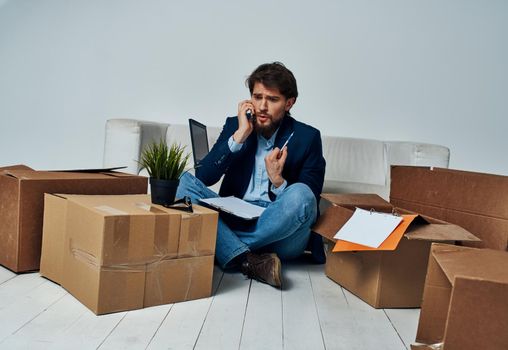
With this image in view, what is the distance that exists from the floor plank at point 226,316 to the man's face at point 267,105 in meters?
0.63

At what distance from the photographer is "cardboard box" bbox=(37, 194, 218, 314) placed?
1375mm

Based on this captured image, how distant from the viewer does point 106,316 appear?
1.37 metres

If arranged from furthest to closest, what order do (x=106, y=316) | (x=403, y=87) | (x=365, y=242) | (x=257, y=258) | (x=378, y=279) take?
(x=403, y=87)
(x=257, y=258)
(x=378, y=279)
(x=365, y=242)
(x=106, y=316)

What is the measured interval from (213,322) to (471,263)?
2.26 ft

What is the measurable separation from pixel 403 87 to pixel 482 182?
5.64 ft

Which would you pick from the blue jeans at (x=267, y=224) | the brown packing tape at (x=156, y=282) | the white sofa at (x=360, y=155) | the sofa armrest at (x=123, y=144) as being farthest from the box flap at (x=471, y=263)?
the sofa armrest at (x=123, y=144)

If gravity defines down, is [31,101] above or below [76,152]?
above

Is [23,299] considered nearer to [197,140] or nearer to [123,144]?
[197,140]

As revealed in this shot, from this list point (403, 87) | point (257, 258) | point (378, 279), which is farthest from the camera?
point (403, 87)

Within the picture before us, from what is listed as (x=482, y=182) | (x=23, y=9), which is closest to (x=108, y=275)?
(x=482, y=182)

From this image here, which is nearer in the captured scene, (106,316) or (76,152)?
(106,316)

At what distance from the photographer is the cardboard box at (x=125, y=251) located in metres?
1.38

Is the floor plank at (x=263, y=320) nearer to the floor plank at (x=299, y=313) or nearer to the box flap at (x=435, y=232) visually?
the floor plank at (x=299, y=313)

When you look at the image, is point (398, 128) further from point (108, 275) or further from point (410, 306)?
point (108, 275)
